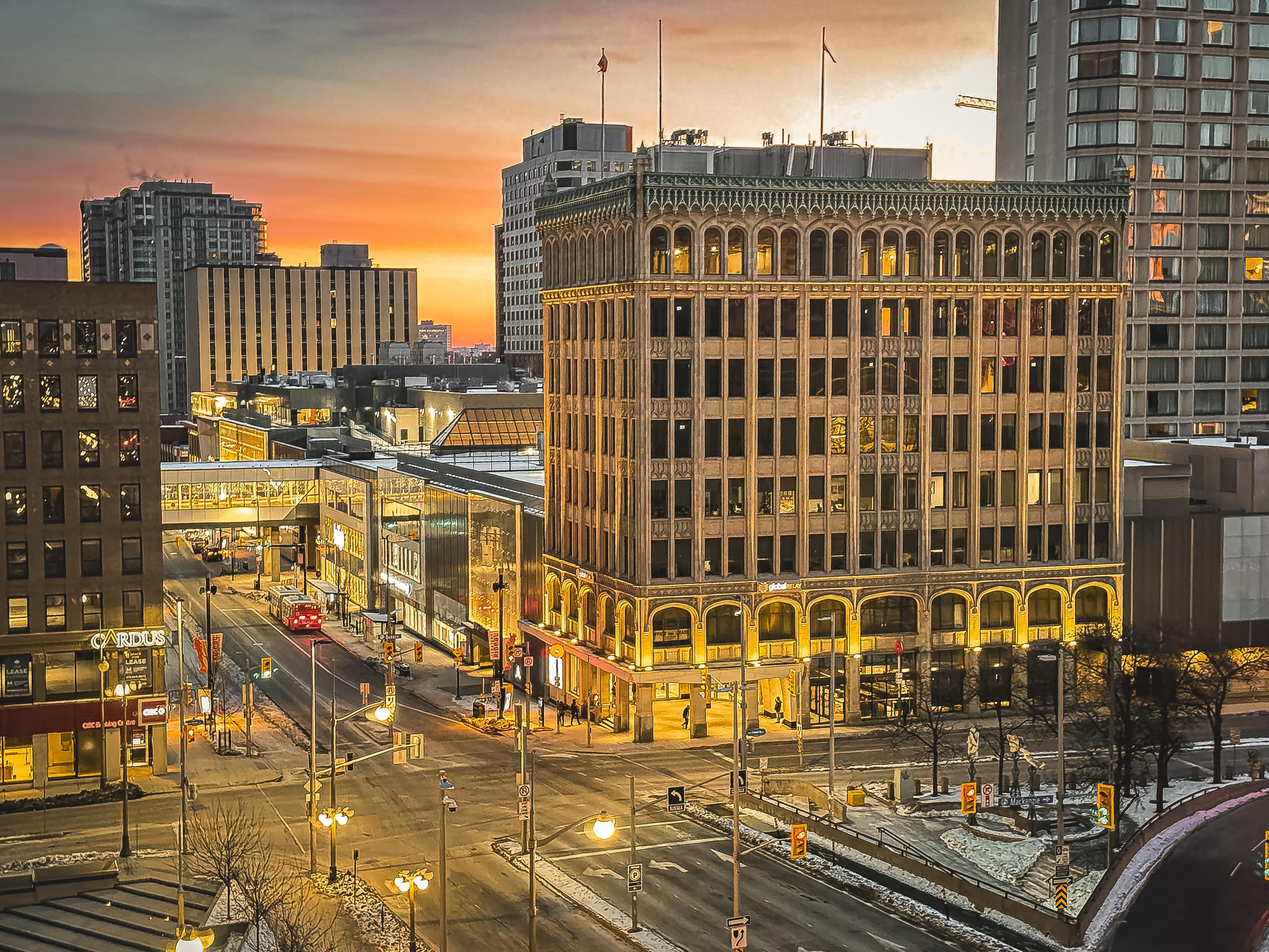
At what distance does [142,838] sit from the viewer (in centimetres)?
7006

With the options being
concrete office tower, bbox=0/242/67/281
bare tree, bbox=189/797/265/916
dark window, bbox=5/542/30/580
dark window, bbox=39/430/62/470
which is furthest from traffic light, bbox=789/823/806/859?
concrete office tower, bbox=0/242/67/281

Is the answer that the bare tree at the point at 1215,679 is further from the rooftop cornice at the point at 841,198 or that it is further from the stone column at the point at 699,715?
the rooftop cornice at the point at 841,198

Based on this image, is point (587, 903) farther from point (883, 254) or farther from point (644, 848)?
point (883, 254)

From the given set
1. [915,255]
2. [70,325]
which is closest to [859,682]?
[915,255]

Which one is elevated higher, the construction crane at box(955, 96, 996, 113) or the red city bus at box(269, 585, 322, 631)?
the construction crane at box(955, 96, 996, 113)

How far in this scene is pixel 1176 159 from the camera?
136 metres

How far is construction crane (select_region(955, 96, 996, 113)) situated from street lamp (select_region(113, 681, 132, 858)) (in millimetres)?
116316

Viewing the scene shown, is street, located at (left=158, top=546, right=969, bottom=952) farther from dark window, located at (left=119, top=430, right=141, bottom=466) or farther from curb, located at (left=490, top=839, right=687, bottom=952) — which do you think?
dark window, located at (left=119, top=430, right=141, bottom=466)

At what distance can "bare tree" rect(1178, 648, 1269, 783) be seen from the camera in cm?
8119

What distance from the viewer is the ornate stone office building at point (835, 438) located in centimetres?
9025

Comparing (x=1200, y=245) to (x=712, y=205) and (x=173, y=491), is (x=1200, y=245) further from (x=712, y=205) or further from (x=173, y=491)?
(x=173, y=491)

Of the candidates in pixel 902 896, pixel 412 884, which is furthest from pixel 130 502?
pixel 902 896

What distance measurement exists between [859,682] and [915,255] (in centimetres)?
2695

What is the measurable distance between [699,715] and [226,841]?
110 feet
